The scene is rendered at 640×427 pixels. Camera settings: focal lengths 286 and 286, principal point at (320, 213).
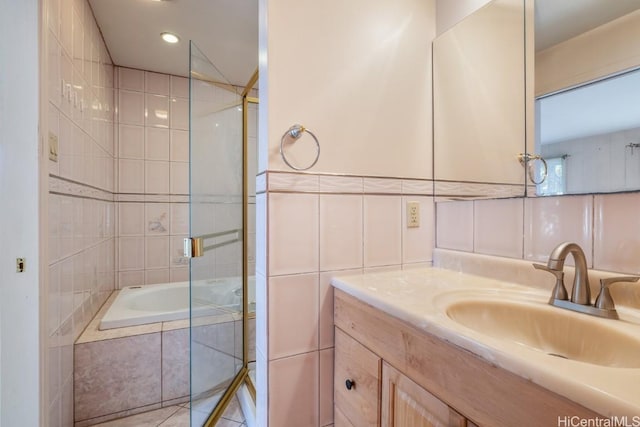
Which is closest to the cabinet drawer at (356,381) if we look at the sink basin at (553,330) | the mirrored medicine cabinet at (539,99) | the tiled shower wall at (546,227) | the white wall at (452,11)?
the sink basin at (553,330)

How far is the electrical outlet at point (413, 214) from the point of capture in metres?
1.19

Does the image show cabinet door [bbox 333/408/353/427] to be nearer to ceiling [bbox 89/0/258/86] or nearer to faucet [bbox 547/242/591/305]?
faucet [bbox 547/242/591/305]

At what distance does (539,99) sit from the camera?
0.95 meters

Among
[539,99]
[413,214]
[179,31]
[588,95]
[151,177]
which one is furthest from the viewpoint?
[151,177]

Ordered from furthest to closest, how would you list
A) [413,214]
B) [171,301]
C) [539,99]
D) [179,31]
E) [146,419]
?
[171,301]
[179,31]
[146,419]
[413,214]
[539,99]

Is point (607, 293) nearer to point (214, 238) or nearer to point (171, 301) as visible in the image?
point (214, 238)

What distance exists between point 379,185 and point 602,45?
75cm

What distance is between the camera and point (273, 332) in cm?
95

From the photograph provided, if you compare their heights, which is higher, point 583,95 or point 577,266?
point 583,95

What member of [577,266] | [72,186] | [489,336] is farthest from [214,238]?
[577,266]

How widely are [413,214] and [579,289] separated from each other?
0.58 metres

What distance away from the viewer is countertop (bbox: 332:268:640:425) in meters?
0.37
